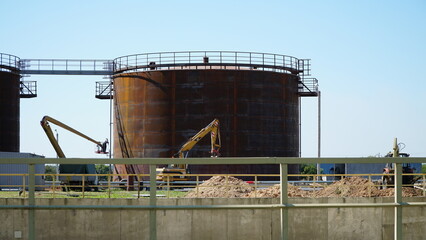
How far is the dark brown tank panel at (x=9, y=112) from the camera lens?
5891 centimetres

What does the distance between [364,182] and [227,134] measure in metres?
20.3

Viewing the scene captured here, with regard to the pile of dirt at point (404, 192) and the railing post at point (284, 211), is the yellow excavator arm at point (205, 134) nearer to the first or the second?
the pile of dirt at point (404, 192)

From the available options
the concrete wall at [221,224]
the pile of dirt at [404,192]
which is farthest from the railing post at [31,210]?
Answer: the pile of dirt at [404,192]

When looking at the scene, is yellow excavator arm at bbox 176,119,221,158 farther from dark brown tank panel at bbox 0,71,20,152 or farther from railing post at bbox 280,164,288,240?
railing post at bbox 280,164,288,240

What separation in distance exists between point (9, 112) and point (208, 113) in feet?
66.0

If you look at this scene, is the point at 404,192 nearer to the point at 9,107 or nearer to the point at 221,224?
the point at 221,224

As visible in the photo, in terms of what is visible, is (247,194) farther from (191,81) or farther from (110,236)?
(191,81)

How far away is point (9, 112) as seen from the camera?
59.7 metres

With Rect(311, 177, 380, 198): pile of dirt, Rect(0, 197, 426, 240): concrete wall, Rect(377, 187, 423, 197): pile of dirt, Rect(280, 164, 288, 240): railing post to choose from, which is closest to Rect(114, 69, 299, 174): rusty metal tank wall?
Rect(311, 177, 380, 198): pile of dirt

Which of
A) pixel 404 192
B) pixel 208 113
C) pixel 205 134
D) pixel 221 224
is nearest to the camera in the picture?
pixel 221 224

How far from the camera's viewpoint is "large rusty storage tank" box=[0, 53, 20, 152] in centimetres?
5897

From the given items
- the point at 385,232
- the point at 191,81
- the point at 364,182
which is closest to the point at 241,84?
the point at 191,81

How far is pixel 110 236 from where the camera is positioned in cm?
2078

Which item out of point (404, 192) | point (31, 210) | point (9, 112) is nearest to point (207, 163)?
point (31, 210)
